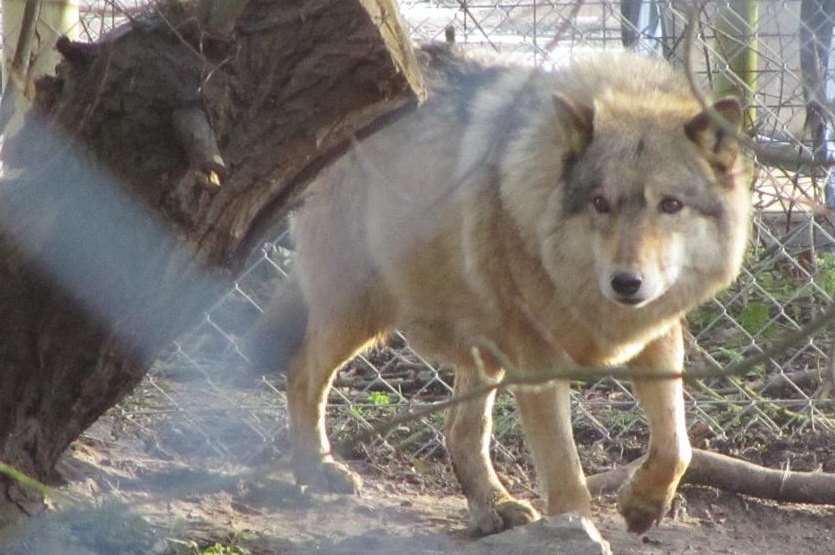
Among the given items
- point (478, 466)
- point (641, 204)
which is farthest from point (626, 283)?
point (478, 466)

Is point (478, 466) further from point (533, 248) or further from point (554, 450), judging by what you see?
point (533, 248)

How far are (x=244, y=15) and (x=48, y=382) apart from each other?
98 cm

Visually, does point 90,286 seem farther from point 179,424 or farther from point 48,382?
point 179,424

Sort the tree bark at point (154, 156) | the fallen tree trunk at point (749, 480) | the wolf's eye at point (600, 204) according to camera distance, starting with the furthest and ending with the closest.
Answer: the fallen tree trunk at point (749, 480), the wolf's eye at point (600, 204), the tree bark at point (154, 156)

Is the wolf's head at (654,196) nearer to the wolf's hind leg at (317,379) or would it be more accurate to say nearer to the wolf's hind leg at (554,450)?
the wolf's hind leg at (554,450)

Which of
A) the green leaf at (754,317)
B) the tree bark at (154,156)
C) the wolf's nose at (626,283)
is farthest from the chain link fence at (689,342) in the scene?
the tree bark at (154,156)

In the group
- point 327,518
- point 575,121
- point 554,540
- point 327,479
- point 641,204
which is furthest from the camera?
point 327,479

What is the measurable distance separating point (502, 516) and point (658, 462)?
564 millimetres

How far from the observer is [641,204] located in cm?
372

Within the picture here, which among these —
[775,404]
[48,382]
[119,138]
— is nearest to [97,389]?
[48,382]

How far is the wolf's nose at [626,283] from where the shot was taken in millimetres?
3594

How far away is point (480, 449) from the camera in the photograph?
452cm

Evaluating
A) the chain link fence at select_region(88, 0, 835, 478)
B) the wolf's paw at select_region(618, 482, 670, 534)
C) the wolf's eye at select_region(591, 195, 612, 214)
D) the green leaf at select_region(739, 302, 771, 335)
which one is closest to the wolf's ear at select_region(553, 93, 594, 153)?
the wolf's eye at select_region(591, 195, 612, 214)

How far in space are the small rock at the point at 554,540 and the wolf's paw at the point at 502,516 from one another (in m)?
0.38
